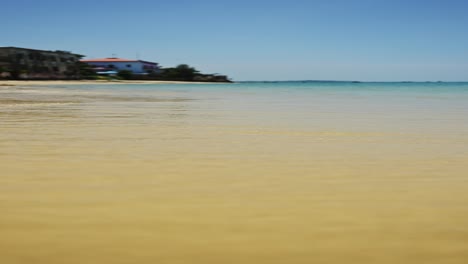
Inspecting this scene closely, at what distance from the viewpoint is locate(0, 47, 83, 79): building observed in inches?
2630

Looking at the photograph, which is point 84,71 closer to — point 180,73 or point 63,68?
point 63,68

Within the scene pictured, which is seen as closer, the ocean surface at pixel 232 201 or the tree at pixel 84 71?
the ocean surface at pixel 232 201

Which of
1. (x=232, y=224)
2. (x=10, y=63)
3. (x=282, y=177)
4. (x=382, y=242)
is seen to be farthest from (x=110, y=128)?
(x=10, y=63)

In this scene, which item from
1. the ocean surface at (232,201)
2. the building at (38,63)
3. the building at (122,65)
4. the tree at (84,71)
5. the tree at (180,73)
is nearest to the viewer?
the ocean surface at (232,201)

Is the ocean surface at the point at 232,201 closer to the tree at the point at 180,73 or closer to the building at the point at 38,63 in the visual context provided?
the building at the point at 38,63

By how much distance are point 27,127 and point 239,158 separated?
3.96 metres

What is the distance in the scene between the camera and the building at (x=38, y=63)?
66.8 meters

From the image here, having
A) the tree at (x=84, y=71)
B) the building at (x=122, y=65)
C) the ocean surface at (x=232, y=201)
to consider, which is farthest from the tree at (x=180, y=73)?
the ocean surface at (x=232, y=201)

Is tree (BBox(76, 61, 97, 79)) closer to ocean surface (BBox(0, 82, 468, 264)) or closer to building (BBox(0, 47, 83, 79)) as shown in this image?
building (BBox(0, 47, 83, 79))

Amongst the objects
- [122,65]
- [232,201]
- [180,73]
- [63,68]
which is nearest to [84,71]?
[63,68]

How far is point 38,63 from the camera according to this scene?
74.4 meters

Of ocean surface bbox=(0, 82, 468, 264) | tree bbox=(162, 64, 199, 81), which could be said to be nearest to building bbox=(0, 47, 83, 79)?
tree bbox=(162, 64, 199, 81)

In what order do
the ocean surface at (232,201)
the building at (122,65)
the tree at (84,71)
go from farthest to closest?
the building at (122,65) → the tree at (84,71) → the ocean surface at (232,201)

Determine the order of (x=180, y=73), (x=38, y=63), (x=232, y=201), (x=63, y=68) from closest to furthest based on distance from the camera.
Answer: (x=232, y=201)
(x=38, y=63)
(x=63, y=68)
(x=180, y=73)
